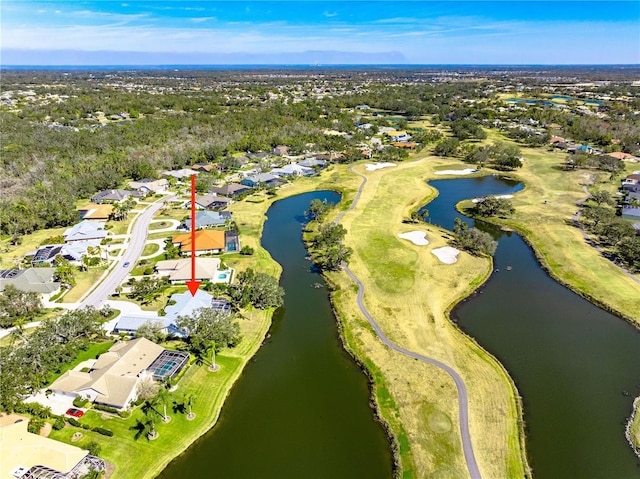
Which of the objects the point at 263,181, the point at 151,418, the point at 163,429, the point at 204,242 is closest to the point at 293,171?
the point at 263,181

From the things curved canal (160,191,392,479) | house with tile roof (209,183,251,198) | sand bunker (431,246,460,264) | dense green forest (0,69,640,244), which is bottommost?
curved canal (160,191,392,479)

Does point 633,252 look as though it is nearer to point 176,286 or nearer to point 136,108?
point 176,286

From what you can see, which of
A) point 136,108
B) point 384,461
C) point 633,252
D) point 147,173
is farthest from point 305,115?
point 384,461

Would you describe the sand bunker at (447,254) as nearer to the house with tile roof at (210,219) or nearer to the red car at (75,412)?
the house with tile roof at (210,219)

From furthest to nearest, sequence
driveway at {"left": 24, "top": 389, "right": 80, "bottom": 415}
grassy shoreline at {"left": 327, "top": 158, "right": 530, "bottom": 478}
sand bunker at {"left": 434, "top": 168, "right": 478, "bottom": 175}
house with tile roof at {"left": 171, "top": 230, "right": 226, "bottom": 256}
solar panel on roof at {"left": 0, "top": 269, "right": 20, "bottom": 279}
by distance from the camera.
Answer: sand bunker at {"left": 434, "top": 168, "right": 478, "bottom": 175} < house with tile roof at {"left": 171, "top": 230, "right": 226, "bottom": 256} < solar panel on roof at {"left": 0, "top": 269, "right": 20, "bottom": 279} < driveway at {"left": 24, "top": 389, "right": 80, "bottom": 415} < grassy shoreline at {"left": 327, "top": 158, "right": 530, "bottom": 478}

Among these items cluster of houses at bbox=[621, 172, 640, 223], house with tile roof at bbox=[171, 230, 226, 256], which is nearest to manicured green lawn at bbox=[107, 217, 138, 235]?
house with tile roof at bbox=[171, 230, 226, 256]

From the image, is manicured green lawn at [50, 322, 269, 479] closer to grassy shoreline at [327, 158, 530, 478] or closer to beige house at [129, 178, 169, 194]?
grassy shoreline at [327, 158, 530, 478]

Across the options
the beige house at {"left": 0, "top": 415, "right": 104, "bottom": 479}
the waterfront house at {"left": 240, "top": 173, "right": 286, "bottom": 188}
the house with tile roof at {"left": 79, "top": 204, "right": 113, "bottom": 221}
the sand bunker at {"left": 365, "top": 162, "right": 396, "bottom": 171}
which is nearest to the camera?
the beige house at {"left": 0, "top": 415, "right": 104, "bottom": 479}
